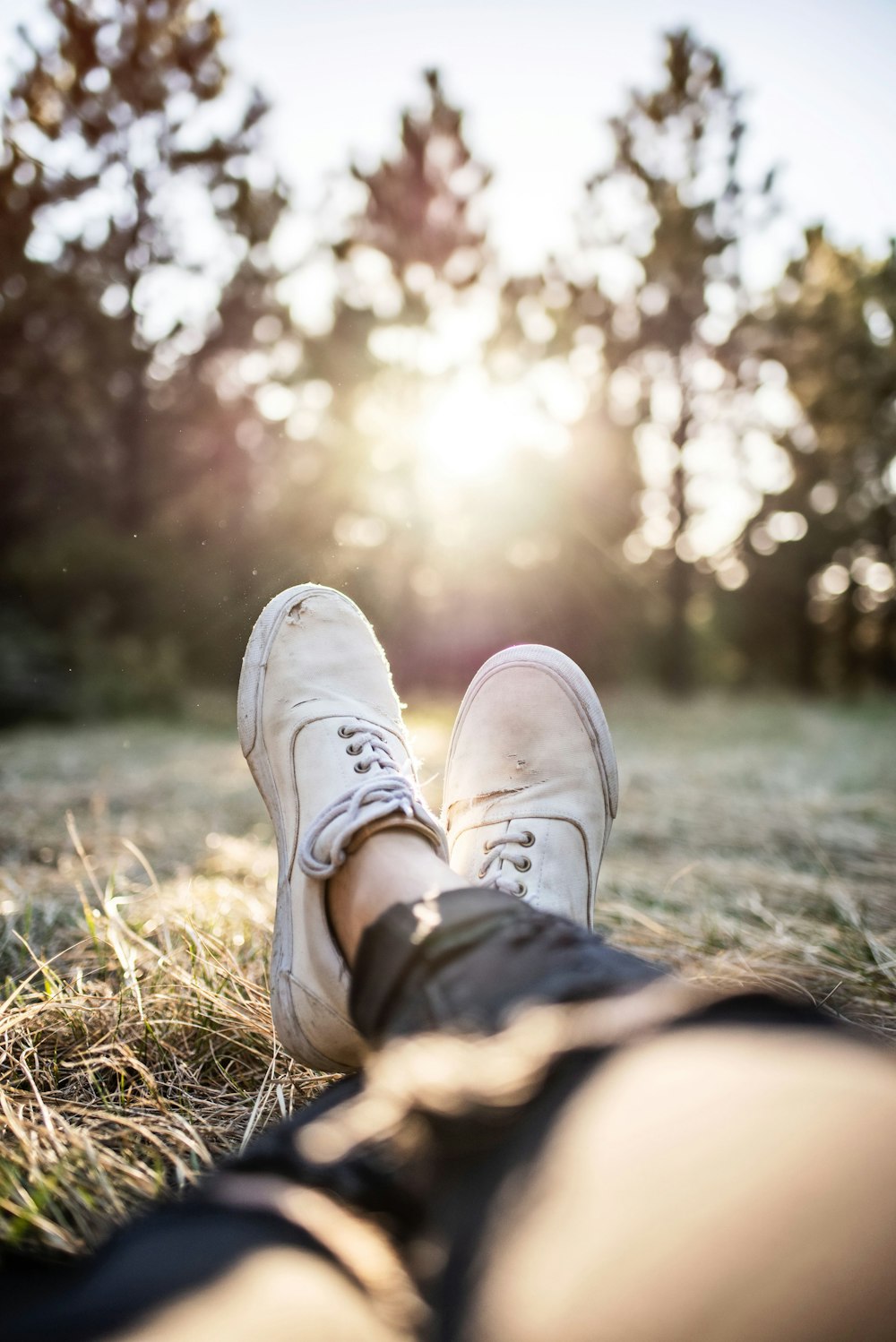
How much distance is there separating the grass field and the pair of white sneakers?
133 millimetres

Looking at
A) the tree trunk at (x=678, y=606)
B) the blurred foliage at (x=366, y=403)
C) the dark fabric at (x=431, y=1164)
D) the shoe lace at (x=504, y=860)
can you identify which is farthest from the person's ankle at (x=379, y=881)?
the tree trunk at (x=678, y=606)

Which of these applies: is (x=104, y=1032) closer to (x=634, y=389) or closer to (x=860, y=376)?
(x=634, y=389)

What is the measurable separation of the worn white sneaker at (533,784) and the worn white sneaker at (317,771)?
6.1 inches

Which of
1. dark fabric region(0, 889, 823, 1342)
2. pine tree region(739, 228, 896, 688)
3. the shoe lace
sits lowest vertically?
the shoe lace

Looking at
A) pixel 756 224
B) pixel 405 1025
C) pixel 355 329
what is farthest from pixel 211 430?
pixel 405 1025

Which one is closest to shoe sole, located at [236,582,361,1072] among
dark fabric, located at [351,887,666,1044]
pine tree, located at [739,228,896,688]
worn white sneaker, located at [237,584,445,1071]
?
worn white sneaker, located at [237,584,445,1071]

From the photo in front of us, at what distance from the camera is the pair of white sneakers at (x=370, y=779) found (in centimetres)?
92

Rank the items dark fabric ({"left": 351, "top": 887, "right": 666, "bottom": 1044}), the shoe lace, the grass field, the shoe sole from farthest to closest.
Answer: the shoe lace < the shoe sole < the grass field < dark fabric ({"left": 351, "top": 887, "right": 666, "bottom": 1044})

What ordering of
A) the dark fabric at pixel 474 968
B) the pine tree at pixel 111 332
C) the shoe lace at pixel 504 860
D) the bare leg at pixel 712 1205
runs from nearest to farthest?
the bare leg at pixel 712 1205
the dark fabric at pixel 474 968
the shoe lace at pixel 504 860
the pine tree at pixel 111 332

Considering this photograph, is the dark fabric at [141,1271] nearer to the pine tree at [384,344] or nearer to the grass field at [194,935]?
the grass field at [194,935]

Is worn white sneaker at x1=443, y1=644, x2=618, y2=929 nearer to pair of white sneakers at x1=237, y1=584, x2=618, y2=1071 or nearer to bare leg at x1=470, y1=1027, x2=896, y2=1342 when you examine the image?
pair of white sneakers at x1=237, y1=584, x2=618, y2=1071

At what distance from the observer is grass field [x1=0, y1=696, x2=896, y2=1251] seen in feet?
2.47

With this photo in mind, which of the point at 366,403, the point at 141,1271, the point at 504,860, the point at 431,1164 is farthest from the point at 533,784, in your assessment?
the point at 366,403

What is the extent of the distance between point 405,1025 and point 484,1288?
0.82 ft
